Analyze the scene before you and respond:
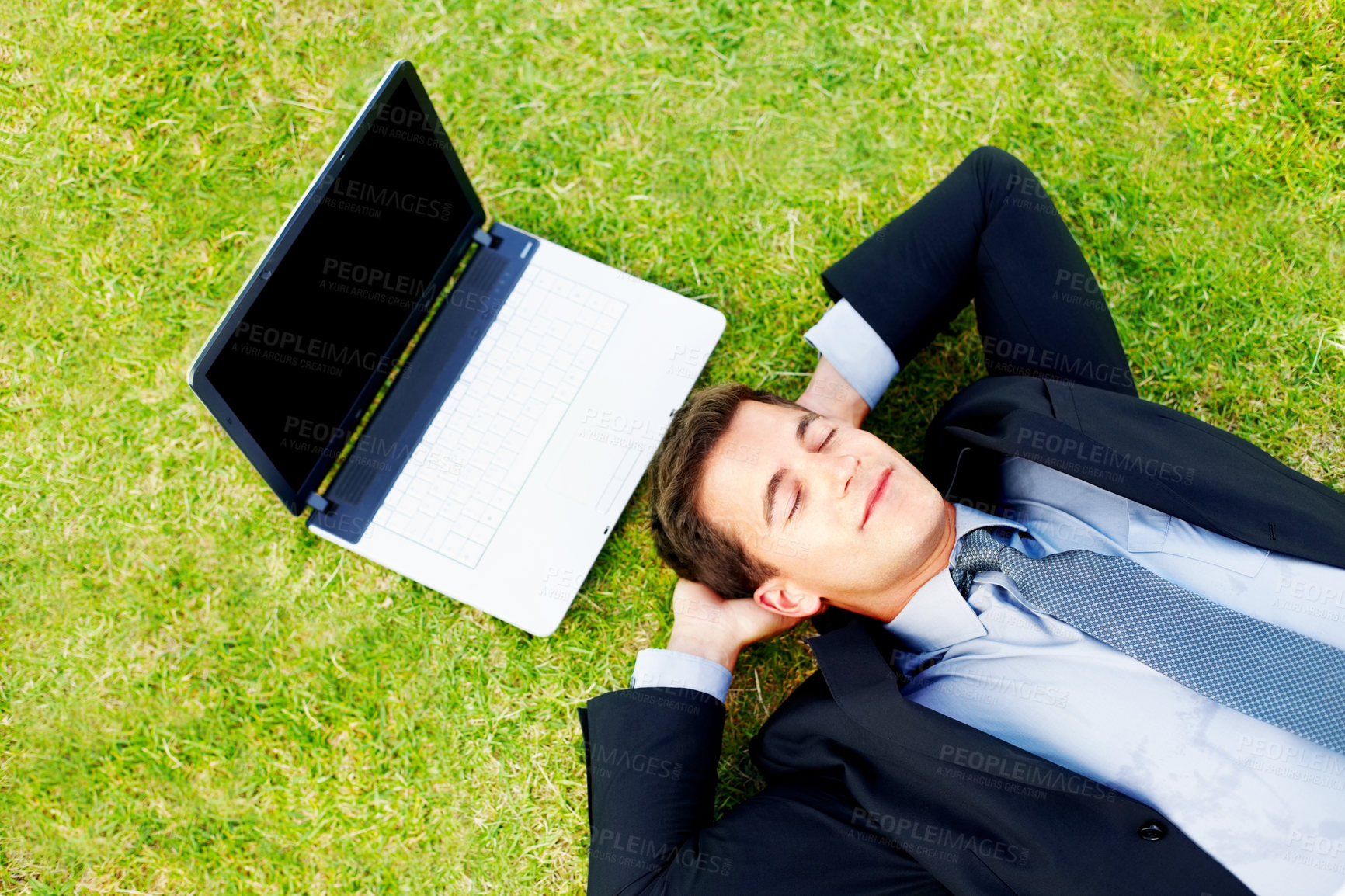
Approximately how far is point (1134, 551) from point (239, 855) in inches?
162

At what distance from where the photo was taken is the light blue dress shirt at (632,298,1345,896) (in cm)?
267

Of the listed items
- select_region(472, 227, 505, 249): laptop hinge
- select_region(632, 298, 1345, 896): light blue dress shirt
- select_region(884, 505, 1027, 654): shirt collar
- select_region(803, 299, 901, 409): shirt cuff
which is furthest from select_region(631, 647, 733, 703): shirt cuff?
select_region(472, 227, 505, 249): laptop hinge

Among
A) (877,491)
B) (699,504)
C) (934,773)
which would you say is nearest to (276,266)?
(699,504)

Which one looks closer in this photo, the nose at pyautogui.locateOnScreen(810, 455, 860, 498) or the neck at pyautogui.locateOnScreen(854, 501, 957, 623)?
the nose at pyautogui.locateOnScreen(810, 455, 860, 498)

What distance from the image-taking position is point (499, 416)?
360 cm

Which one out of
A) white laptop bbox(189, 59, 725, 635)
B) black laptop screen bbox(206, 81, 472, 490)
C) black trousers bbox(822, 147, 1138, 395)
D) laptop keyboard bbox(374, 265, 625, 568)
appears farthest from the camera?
laptop keyboard bbox(374, 265, 625, 568)

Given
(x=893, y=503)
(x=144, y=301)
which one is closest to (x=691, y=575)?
(x=893, y=503)

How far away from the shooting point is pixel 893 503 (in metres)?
2.88

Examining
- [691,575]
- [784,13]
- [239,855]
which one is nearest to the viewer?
[691,575]

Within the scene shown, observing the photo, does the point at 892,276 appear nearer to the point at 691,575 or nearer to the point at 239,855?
the point at 691,575

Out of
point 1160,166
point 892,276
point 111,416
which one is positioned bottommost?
point 111,416

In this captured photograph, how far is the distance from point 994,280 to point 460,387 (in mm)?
2326

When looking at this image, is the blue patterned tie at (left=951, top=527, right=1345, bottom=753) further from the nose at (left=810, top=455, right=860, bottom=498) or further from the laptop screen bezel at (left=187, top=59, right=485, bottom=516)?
the laptop screen bezel at (left=187, top=59, right=485, bottom=516)

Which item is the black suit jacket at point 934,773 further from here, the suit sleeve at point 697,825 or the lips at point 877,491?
the lips at point 877,491
